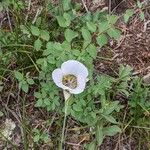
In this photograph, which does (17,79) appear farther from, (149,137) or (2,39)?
(149,137)

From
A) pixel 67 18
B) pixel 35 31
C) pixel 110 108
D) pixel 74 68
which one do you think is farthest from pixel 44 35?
pixel 110 108

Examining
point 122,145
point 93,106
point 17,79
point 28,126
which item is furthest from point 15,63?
point 122,145

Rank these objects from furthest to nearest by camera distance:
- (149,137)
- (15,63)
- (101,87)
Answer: (15,63), (149,137), (101,87)

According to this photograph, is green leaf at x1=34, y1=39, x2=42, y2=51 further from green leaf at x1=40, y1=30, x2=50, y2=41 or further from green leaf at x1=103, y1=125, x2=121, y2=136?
green leaf at x1=103, y1=125, x2=121, y2=136

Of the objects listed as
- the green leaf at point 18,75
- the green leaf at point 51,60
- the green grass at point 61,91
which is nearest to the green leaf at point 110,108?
the green grass at point 61,91

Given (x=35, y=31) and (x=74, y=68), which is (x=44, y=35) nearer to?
(x=35, y=31)

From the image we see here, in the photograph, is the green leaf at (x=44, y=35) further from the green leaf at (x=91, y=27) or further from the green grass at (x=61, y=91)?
the green leaf at (x=91, y=27)
